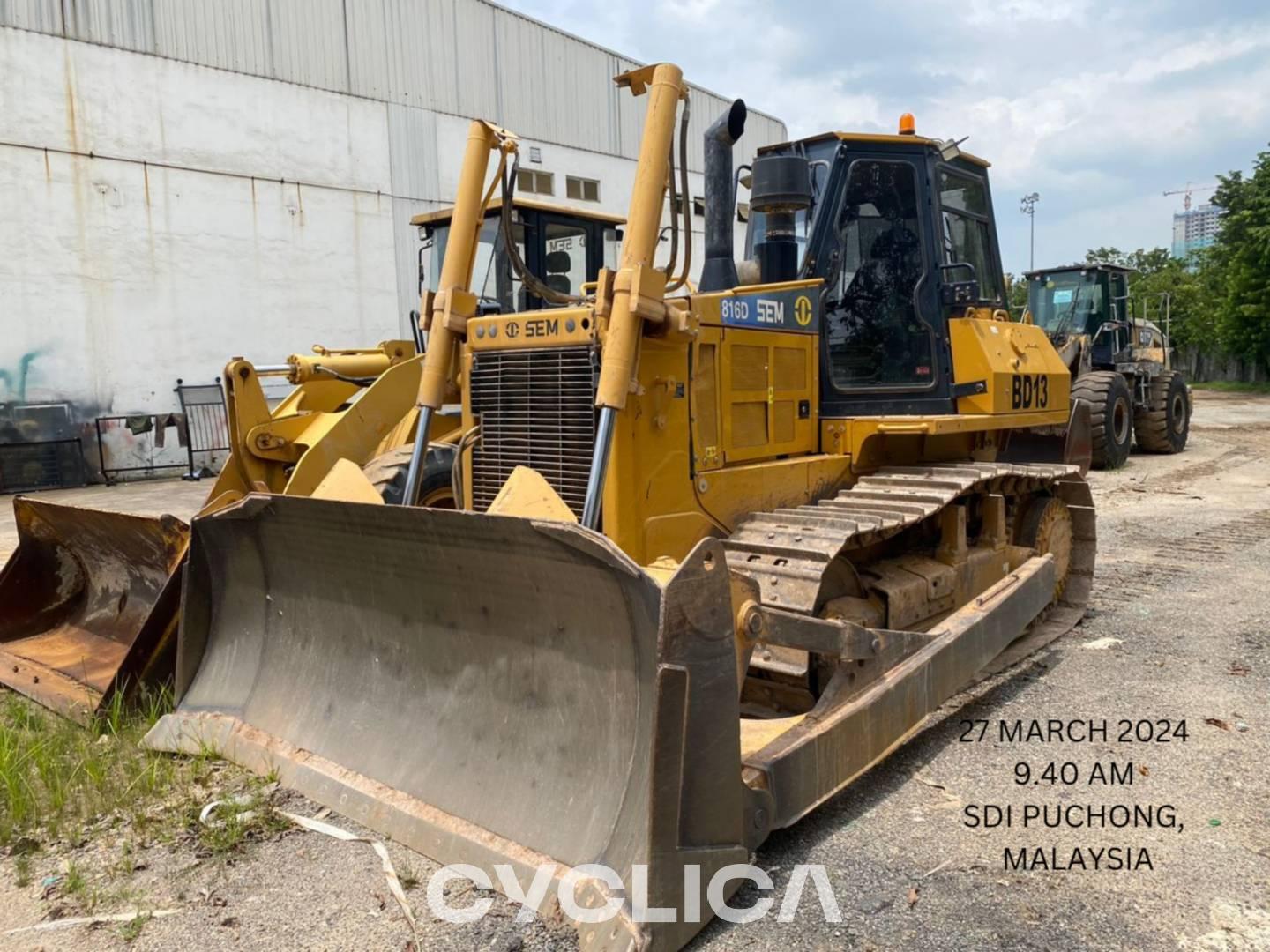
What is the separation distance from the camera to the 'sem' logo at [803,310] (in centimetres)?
493

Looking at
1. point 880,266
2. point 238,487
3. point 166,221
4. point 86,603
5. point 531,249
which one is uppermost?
point 166,221

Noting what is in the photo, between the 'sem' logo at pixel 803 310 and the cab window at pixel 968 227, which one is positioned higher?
the cab window at pixel 968 227

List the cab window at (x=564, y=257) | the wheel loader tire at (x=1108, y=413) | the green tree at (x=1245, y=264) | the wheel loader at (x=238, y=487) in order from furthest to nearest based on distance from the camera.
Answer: the green tree at (x=1245, y=264), the wheel loader tire at (x=1108, y=413), the cab window at (x=564, y=257), the wheel loader at (x=238, y=487)

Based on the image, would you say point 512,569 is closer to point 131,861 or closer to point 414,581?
point 414,581

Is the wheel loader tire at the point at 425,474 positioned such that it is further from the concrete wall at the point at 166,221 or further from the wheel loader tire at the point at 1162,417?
the wheel loader tire at the point at 1162,417

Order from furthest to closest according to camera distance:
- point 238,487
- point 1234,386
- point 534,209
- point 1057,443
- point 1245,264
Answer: point 1234,386 < point 1245,264 < point 534,209 < point 1057,443 < point 238,487

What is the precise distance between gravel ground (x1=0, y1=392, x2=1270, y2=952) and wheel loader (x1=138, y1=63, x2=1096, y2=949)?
18 centimetres

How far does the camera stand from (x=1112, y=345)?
51.3ft

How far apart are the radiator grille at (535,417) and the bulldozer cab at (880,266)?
133cm

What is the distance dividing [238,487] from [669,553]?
14.9ft

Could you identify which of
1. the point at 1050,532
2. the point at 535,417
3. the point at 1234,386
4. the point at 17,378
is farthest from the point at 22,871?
the point at 1234,386

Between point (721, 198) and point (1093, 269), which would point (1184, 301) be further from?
point (721, 198)

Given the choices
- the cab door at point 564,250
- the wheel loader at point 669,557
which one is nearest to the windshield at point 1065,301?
the cab door at point 564,250

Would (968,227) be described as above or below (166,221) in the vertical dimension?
below
